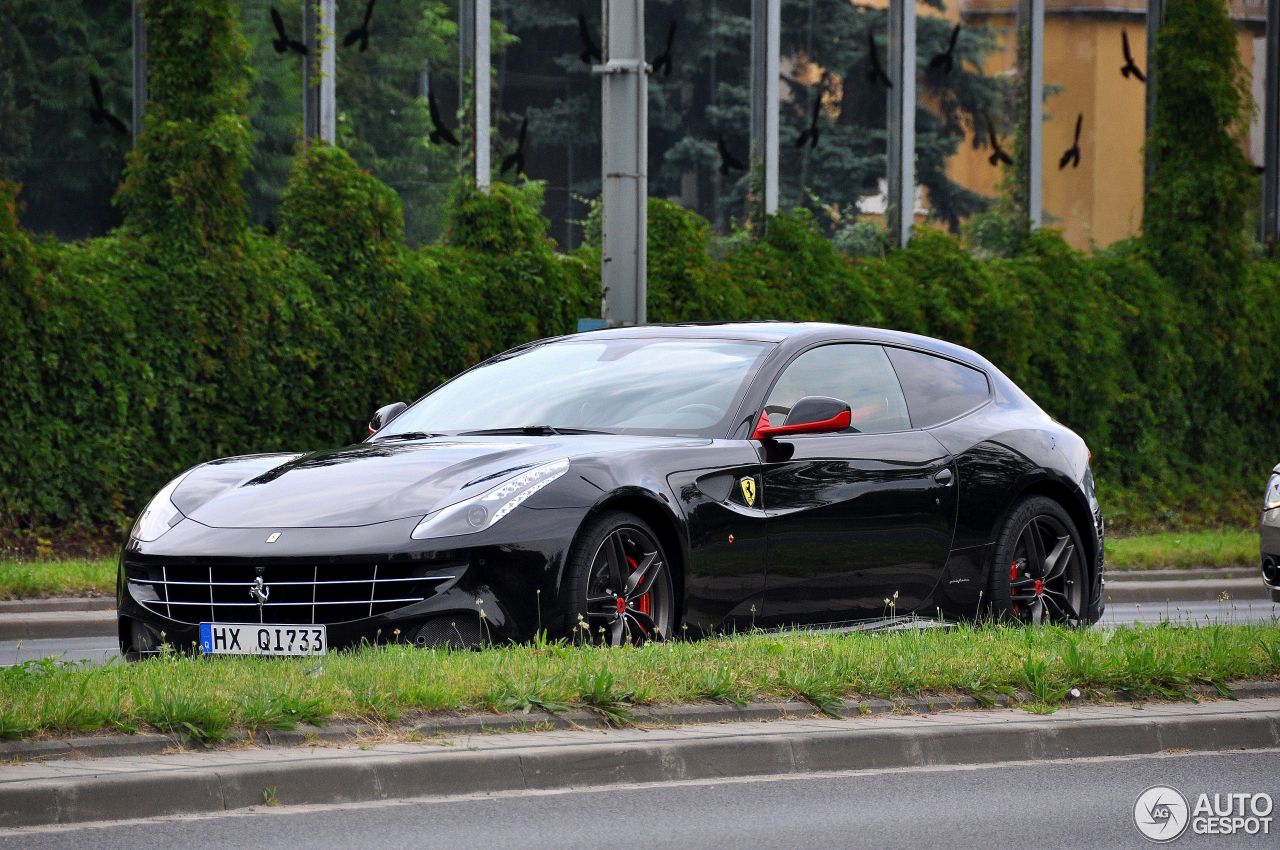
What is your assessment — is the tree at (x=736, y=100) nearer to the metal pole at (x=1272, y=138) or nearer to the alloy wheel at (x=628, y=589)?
the metal pole at (x=1272, y=138)

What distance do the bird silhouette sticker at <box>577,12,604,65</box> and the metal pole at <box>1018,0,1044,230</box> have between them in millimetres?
7440

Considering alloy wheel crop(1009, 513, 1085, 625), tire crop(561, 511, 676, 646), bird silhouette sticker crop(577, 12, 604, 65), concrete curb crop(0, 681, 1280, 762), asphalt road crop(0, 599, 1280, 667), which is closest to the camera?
concrete curb crop(0, 681, 1280, 762)

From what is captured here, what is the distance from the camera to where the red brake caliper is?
8.34m

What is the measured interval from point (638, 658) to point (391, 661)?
0.95 metres

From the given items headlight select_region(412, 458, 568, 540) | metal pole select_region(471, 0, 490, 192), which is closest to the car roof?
headlight select_region(412, 458, 568, 540)

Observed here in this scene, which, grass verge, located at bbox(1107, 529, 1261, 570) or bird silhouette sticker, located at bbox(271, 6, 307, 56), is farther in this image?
bird silhouette sticker, located at bbox(271, 6, 307, 56)

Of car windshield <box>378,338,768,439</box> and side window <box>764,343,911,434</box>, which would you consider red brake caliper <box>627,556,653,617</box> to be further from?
side window <box>764,343,911,434</box>

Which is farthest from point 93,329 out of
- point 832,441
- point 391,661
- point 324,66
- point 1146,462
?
point 1146,462

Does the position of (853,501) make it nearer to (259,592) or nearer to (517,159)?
(259,592)

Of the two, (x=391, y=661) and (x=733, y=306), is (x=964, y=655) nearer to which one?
(x=391, y=661)

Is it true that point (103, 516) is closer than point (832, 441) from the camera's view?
No

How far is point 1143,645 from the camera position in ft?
28.9

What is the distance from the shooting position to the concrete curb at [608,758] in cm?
587

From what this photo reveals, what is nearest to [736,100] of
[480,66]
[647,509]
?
[480,66]
